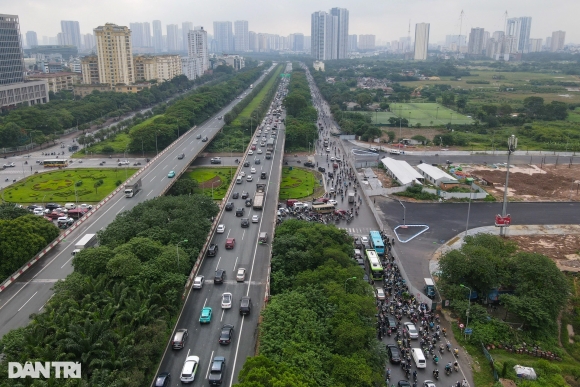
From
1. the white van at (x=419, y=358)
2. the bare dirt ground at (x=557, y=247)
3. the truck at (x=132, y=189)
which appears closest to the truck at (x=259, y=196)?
the truck at (x=132, y=189)

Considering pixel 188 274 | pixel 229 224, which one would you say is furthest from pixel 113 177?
pixel 188 274

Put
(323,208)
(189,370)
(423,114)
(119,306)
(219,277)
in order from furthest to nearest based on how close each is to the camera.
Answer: (423,114) < (323,208) < (219,277) < (119,306) < (189,370)

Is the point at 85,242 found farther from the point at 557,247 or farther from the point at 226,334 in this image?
the point at 557,247

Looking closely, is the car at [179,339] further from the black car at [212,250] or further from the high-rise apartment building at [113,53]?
the high-rise apartment building at [113,53]

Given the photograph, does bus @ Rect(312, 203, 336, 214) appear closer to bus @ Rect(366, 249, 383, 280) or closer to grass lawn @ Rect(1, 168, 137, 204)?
bus @ Rect(366, 249, 383, 280)

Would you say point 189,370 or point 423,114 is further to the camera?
point 423,114

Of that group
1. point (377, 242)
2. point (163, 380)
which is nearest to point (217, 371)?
point (163, 380)

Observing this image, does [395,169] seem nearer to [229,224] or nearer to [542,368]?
[229,224]

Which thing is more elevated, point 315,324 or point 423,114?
point 423,114
